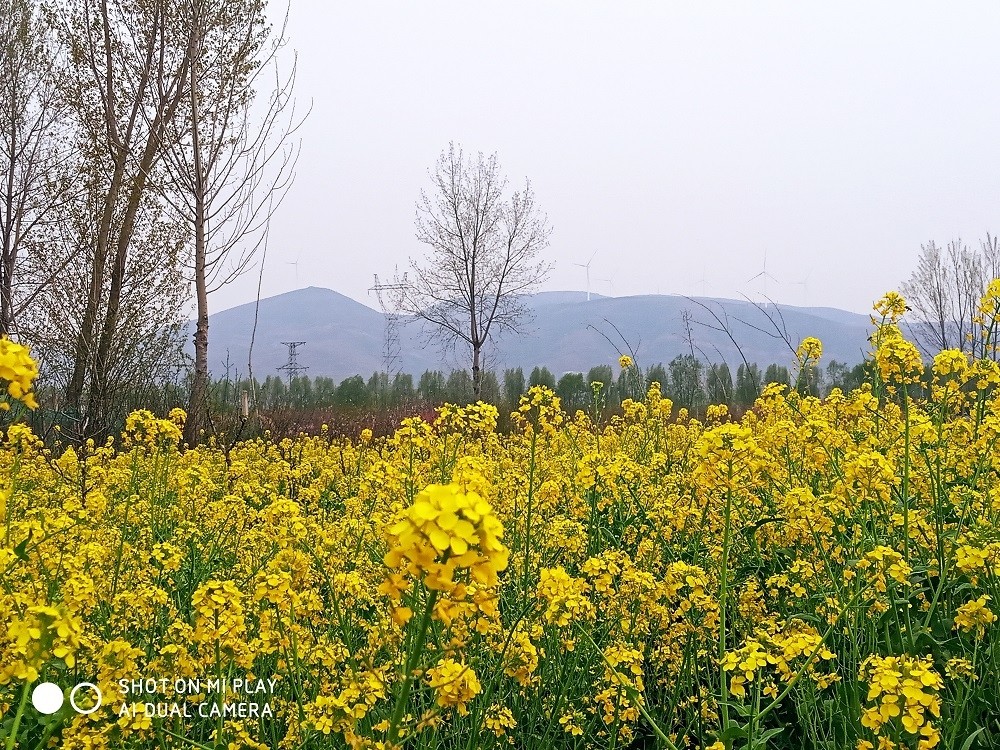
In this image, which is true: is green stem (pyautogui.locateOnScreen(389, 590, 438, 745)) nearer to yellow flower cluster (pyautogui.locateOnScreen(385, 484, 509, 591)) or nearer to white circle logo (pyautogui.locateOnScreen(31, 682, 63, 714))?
yellow flower cluster (pyautogui.locateOnScreen(385, 484, 509, 591))

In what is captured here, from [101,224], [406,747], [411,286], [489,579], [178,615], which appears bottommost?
[406,747]

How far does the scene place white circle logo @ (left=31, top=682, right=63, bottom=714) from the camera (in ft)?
7.13

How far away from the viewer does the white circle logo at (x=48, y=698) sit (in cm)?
217

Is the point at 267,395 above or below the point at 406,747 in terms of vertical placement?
above

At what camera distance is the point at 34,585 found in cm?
278

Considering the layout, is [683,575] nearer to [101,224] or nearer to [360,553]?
[360,553]

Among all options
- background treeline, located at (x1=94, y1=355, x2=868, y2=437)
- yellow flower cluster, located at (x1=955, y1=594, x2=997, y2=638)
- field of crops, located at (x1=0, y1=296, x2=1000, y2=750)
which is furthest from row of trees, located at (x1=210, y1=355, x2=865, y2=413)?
yellow flower cluster, located at (x1=955, y1=594, x2=997, y2=638)

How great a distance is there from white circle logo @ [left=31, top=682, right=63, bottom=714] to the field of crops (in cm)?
5

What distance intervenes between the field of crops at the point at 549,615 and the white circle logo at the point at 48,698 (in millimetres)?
48

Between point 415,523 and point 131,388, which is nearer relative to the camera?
point 415,523

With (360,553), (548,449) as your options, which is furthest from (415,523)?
(548,449)

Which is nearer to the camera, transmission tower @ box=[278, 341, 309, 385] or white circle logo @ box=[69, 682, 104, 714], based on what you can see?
white circle logo @ box=[69, 682, 104, 714]

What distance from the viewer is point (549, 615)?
88.9 inches

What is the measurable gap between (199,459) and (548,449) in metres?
2.75
